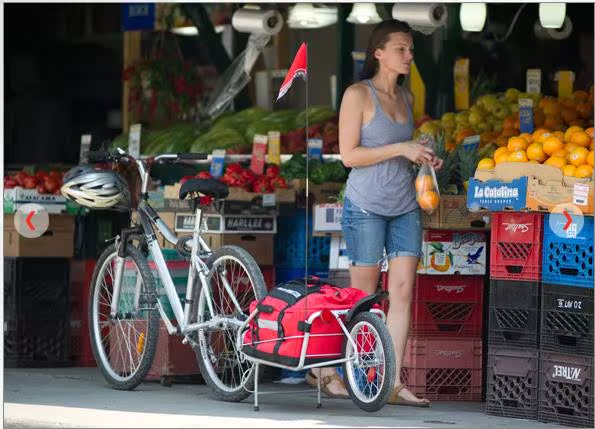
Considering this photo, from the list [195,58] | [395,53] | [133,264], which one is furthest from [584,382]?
[195,58]

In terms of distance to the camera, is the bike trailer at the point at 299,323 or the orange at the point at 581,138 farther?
the orange at the point at 581,138

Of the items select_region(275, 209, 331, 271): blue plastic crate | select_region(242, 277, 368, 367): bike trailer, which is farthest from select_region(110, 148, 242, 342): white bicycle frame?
select_region(275, 209, 331, 271): blue plastic crate

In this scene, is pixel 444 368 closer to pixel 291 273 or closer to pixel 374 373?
pixel 374 373

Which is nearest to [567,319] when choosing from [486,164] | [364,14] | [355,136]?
[486,164]

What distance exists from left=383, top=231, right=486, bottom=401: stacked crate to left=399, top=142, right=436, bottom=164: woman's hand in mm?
724

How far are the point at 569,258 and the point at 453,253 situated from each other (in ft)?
3.16

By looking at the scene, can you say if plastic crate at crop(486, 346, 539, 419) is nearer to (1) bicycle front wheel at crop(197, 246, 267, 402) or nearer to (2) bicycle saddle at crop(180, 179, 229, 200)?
(1) bicycle front wheel at crop(197, 246, 267, 402)

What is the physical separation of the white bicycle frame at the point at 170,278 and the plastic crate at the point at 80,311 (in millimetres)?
1356

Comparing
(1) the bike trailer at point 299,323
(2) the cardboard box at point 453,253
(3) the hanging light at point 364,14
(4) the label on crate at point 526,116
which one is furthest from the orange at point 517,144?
(3) the hanging light at point 364,14

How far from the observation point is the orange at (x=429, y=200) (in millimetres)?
7504

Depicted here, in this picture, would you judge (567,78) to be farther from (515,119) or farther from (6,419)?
(6,419)

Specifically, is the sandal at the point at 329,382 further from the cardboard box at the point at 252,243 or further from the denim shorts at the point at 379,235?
the cardboard box at the point at 252,243

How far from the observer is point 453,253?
26.6 ft

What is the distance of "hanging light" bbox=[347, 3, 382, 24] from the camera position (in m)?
10.1
